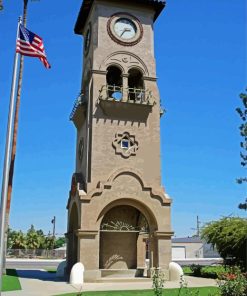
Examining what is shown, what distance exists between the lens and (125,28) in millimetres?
30016

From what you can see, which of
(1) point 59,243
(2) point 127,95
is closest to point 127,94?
(2) point 127,95

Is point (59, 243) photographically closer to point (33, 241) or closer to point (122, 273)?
point (33, 241)

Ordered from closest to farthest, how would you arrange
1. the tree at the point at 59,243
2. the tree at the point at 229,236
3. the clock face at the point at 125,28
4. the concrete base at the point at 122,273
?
1. the concrete base at the point at 122,273
2. the tree at the point at 229,236
3. the clock face at the point at 125,28
4. the tree at the point at 59,243

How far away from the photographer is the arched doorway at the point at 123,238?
2664cm

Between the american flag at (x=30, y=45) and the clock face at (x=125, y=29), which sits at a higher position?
the clock face at (x=125, y=29)

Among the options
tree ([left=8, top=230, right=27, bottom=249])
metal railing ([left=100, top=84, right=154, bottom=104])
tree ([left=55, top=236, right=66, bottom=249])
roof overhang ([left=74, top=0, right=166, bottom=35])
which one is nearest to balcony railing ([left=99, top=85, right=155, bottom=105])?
metal railing ([left=100, top=84, right=154, bottom=104])

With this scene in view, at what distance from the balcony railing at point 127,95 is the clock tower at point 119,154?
0.07 m

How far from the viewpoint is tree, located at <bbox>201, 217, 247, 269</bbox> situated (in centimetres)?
2761

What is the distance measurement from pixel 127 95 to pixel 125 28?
19.1 feet

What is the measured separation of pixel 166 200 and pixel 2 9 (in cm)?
1706

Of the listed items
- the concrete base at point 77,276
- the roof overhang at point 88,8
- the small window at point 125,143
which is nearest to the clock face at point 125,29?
the roof overhang at point 88,8

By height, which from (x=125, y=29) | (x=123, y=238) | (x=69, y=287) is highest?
(x=125, y=29)

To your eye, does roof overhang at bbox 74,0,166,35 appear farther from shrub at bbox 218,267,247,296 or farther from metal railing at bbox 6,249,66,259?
metal railing at bbox 6,249,66,259

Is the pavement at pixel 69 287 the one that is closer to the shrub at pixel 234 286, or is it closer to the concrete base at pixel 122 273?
the concrete base at pixel 122 273
